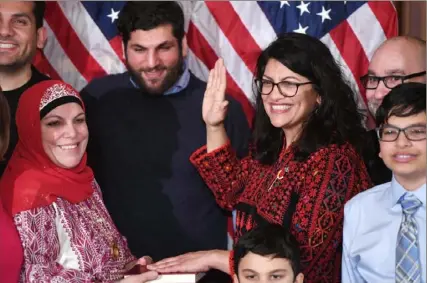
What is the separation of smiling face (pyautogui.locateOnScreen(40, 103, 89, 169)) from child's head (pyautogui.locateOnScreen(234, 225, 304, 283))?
2.25 feet

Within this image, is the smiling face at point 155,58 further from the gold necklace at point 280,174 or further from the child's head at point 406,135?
the child's head at point 406,135

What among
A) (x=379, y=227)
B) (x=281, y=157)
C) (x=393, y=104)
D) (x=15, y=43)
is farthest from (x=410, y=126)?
(x=15, y=43)

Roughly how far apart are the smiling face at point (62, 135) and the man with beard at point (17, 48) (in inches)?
17.2

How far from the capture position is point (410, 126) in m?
2.39

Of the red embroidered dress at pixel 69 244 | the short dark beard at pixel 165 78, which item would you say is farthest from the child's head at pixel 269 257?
the short dark beard at pixel 165 78

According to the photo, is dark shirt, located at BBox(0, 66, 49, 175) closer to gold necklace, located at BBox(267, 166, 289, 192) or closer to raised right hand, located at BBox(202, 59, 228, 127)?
raised right hand, located at BBox(202, 59, 228, 127)

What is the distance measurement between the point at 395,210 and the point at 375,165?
0.53m

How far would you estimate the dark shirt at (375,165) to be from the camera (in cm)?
300

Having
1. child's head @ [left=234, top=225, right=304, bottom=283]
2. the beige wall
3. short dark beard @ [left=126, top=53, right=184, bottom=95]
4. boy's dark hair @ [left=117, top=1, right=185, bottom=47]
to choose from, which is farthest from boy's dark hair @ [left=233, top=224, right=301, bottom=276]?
the beige wall

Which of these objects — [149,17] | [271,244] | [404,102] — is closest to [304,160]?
[271,244]

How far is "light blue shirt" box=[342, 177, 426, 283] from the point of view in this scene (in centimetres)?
247

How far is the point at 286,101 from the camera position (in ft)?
9.14

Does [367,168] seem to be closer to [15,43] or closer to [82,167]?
[82,167]

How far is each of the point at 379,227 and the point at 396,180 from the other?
0.16m
